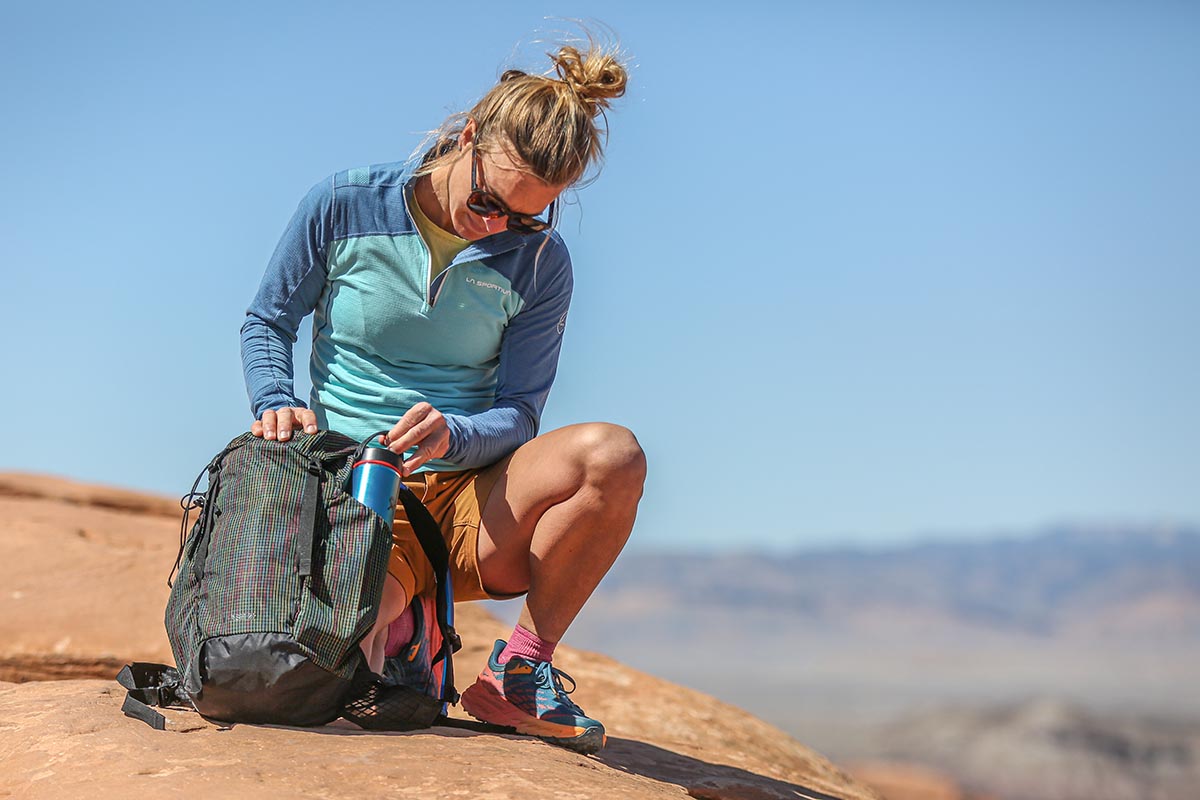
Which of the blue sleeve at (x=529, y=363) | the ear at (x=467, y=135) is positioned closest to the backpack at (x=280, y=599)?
the blue sleeve at (x=529, y=363)

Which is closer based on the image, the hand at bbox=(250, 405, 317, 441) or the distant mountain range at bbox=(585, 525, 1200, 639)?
the hand at bbox=(250, 405, 317, 441)

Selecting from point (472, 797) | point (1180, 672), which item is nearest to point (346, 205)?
point (472, 797)

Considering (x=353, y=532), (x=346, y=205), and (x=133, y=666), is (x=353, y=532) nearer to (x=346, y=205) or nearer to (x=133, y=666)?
(x=133, y=666)

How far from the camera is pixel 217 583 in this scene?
9.45 ft

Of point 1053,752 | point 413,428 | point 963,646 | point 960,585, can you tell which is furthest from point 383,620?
point 960,585

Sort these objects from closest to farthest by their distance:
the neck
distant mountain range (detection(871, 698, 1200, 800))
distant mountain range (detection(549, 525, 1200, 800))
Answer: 1. the neck
2. distant mountain range (detection(871, 698, 1200, 800))
3. distant mountain range (detection(549, 525, 1200, 800))

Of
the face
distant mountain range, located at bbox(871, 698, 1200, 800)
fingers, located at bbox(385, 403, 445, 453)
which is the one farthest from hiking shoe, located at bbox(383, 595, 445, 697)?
distant mountain range, located at bbox(871, 698, 1200, 800)

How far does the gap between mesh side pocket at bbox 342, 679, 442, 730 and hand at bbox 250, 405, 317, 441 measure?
0.61 metres

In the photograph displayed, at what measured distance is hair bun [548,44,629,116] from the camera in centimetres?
337

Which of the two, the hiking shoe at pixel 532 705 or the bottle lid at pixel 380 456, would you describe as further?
the hiking shoe at pixel 532 705

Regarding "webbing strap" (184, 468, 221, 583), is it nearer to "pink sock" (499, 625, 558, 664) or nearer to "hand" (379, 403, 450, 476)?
"hand" (379, 403, 450, 476)

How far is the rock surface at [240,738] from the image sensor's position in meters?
2.56

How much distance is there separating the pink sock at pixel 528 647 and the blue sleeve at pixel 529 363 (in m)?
0.47

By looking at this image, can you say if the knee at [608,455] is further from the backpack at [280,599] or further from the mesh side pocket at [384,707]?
the mesh side pocket at [384,707]
